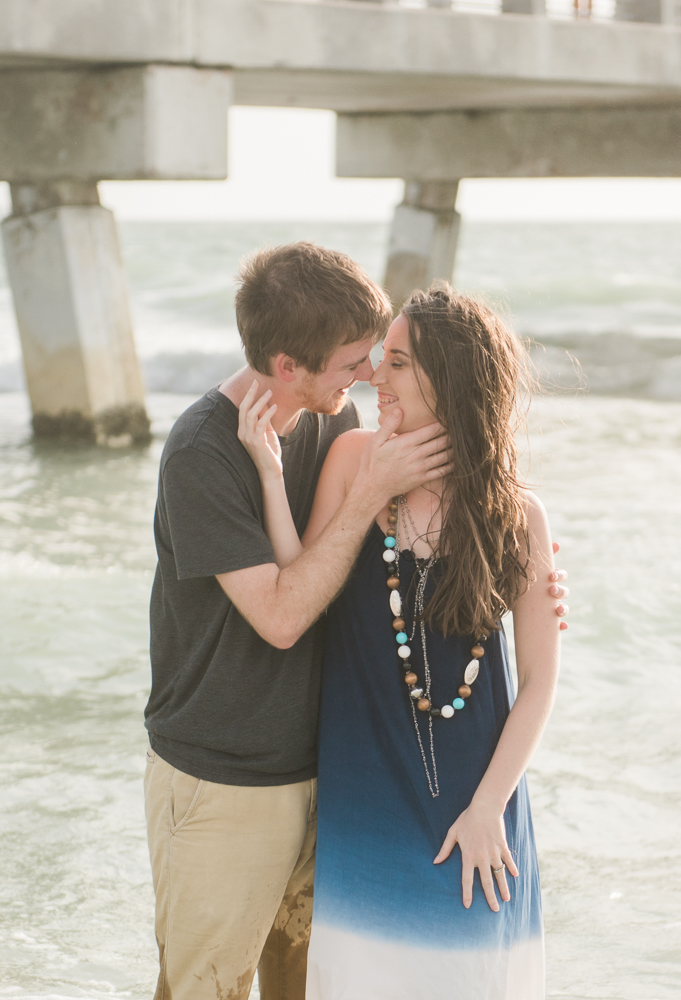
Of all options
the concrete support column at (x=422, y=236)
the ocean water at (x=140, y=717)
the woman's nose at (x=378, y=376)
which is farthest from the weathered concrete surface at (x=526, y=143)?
the woman's nose at (x=378, y=376)

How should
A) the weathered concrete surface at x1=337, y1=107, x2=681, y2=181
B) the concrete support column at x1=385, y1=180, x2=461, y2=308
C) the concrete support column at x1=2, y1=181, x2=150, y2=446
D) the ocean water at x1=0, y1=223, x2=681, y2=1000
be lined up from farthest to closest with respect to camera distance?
the concrete support column at x1=385, y1=180, x2=461, y2=308 → the weathered concrete surface at x1=337, y1=107, x2=681, y2=181 → the concrete support column at x1=2, y1=181, x2=150, y2=446 → the ocean water at x1=0, y1=223, x2=681, y2=1000

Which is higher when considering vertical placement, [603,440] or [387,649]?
[387,649]

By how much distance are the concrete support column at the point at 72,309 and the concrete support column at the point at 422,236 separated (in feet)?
16.5

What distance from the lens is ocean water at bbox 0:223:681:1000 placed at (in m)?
3.38

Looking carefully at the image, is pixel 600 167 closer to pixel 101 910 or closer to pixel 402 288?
pixel 402 288

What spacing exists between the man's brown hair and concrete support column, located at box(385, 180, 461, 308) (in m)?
12.5

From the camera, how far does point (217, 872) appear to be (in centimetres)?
210

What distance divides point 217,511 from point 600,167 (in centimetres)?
1299

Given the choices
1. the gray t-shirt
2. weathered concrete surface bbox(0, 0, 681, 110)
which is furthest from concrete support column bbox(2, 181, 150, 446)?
the gray t-shirt

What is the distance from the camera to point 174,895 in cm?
211

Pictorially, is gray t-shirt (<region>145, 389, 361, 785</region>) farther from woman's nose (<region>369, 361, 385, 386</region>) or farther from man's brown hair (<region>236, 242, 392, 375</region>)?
woman's nose (<region>369, 361, 385, 386</region>)

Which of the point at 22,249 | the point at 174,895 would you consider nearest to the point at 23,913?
the point at 174,895

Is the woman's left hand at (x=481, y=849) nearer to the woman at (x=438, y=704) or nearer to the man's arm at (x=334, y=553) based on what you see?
the woman at (x=438, y=704)

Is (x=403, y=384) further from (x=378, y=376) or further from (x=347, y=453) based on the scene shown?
(x=347, y=453)
